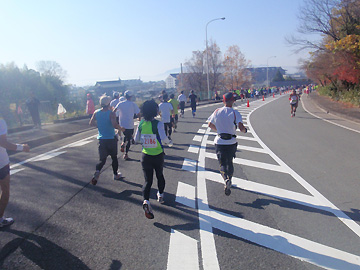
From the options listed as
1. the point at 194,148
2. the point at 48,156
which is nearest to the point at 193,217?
the point at 194,148

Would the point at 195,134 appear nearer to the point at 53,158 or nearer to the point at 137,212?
the point at 53,158

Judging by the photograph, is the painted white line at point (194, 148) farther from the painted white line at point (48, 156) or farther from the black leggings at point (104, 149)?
the painted white line at point (48, 156)

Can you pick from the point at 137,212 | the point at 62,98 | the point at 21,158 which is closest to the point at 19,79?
the point at 62,98

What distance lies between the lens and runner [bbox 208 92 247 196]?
5281 mm

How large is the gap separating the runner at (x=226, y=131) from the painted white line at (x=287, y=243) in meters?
0.99

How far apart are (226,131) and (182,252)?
250 cm

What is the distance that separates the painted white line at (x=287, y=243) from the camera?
3238mm

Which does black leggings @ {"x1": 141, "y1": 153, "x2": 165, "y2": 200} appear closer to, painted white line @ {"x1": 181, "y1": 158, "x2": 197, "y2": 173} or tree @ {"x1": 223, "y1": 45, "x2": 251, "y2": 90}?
painted white line @ {"x1": 181, "y1": 158, "x2": 197, "y2": 173}

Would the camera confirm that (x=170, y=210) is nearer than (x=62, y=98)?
Yes

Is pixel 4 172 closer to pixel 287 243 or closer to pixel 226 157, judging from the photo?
pixel 226 157

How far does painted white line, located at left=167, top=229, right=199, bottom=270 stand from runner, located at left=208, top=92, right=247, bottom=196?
1603 millimetres

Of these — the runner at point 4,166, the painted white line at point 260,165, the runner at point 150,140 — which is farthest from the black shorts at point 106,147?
the painted white line at point 260,165

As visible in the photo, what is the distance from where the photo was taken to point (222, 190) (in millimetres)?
5676

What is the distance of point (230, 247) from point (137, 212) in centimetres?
179
